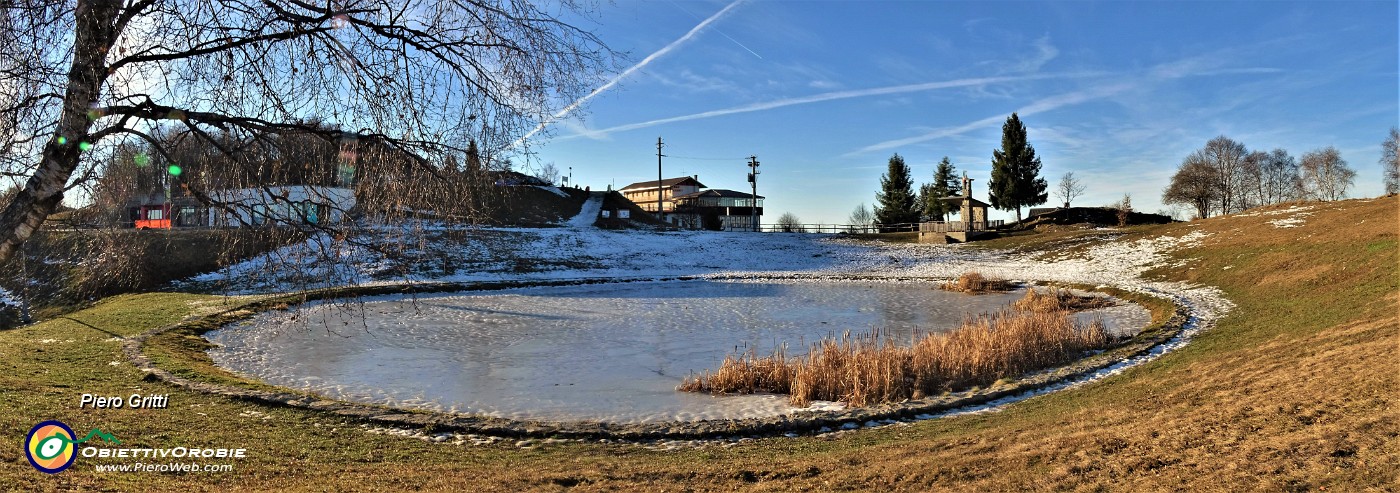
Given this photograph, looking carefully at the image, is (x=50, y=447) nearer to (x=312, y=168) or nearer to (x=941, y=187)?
(x=312, y=168)

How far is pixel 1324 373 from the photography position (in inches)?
306

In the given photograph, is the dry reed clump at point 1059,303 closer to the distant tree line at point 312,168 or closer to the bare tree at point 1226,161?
the distant tree line at point 312,168

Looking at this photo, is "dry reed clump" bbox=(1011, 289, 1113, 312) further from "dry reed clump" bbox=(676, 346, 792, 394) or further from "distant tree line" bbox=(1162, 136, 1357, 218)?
"distant tree line" bbox=(1162, 136, 1357, 218)

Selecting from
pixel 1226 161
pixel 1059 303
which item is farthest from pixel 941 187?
pixel 1059 303

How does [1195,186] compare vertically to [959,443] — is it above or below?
above

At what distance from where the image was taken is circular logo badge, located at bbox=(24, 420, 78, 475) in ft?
18.6

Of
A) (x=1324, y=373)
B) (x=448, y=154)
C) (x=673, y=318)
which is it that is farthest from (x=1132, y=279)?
(x=448, y=154)

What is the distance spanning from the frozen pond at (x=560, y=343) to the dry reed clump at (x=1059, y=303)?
0.95 meters

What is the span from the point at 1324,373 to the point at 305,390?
13306 mm

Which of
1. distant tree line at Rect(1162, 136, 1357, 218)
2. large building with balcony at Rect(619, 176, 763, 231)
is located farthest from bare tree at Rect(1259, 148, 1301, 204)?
large building with balcony at Rect(619, 176, 763, 231)

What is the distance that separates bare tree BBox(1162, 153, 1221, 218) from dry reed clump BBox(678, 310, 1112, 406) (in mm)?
64997

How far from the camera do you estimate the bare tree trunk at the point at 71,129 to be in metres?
3.95

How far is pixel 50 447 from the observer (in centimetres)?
604

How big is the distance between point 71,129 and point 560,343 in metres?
12.2
